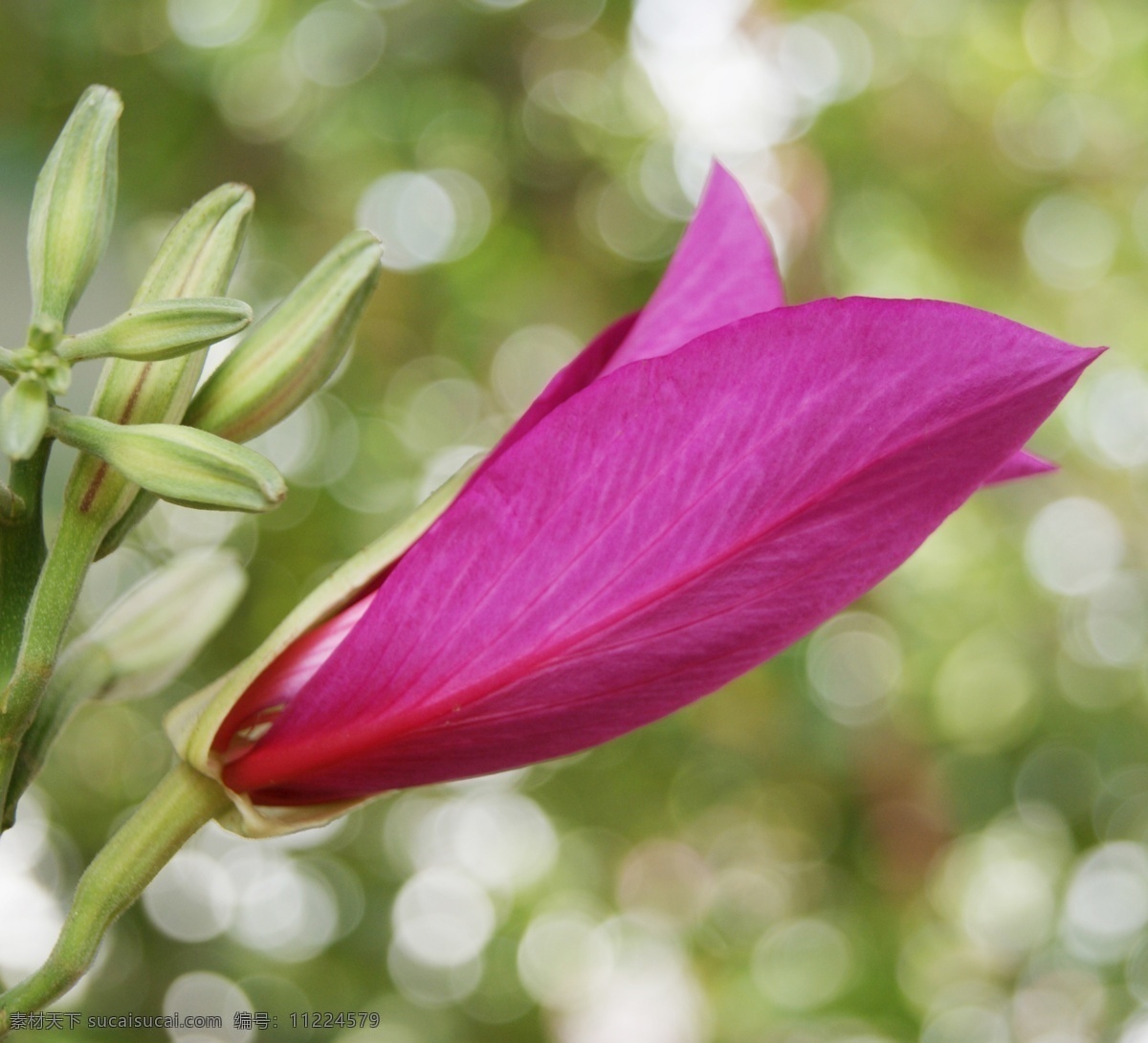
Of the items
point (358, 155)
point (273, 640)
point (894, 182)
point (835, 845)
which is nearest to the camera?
point (273, 640)

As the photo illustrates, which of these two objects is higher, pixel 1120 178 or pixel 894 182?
pixel 1120 178

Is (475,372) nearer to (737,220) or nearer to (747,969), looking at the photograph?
(747,969)

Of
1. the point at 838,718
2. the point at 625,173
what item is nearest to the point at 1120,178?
the point at 625,173

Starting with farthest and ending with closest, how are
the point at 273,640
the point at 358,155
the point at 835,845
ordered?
Result: the point at 835,845 → the point at 358,155 → the point at 273,640

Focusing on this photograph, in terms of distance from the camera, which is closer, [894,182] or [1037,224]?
[894,182]

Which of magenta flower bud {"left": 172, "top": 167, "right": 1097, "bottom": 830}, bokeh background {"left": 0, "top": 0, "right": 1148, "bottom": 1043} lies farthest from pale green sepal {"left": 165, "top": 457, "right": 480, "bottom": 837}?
bokeh background {"left": 0, "top": 0, "right": 1148, "bottom": 1043}

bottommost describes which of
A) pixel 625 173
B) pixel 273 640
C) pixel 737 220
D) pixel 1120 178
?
pixel 273 640

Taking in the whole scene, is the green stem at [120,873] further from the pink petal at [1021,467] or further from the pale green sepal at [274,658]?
the pink petal at [1021,467]

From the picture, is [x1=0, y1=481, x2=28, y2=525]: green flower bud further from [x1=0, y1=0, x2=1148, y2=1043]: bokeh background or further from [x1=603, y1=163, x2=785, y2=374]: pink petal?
[x1=0, y1=0, x2=1148, y2=1043]: bokeh background
